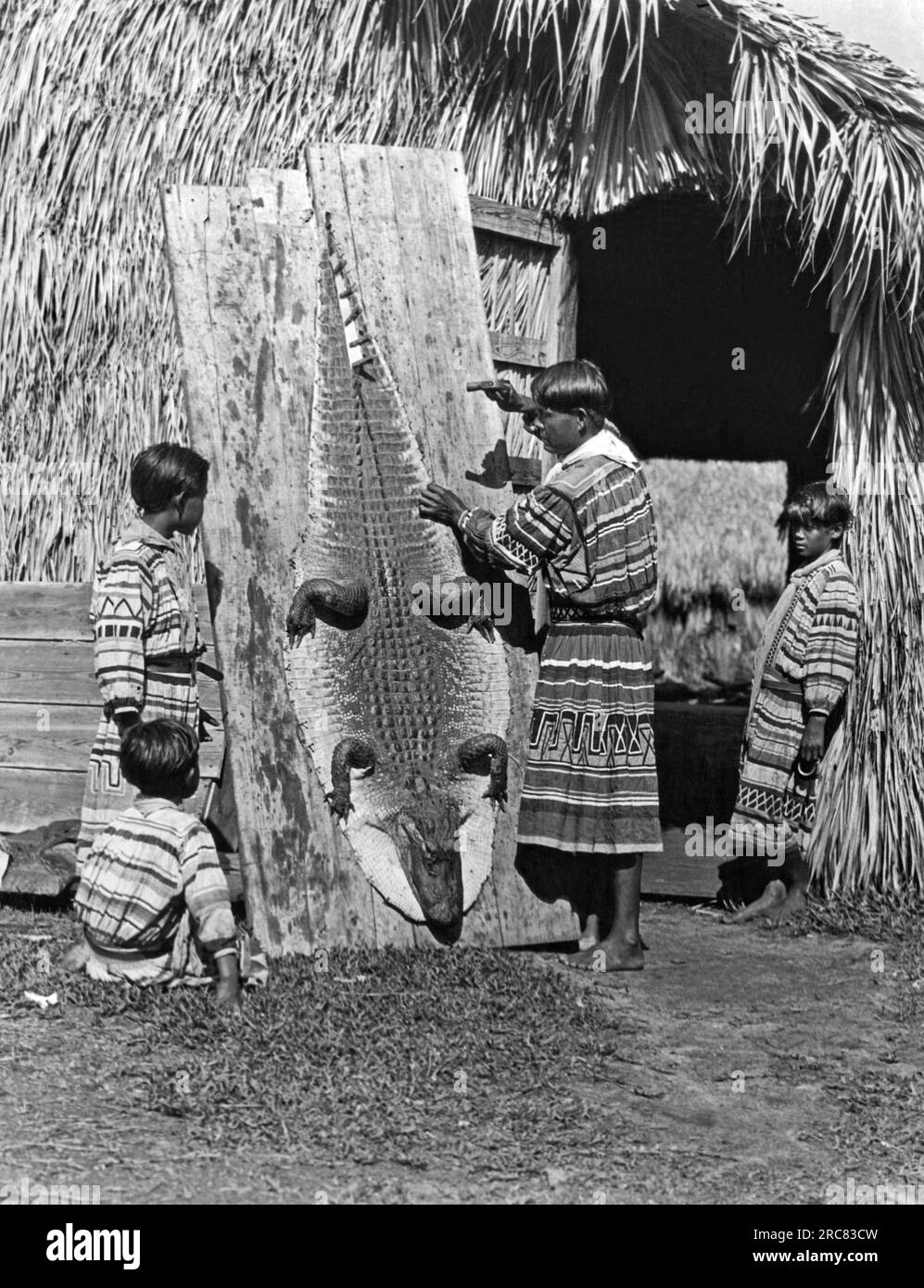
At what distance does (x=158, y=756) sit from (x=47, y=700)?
6.85ft

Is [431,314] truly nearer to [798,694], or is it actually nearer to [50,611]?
[798,694]

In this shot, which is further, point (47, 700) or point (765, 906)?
point (47, 700)

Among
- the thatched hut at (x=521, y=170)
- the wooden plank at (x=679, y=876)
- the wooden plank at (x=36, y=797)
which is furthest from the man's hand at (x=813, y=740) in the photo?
the wooden plank at (x=36, y=797)

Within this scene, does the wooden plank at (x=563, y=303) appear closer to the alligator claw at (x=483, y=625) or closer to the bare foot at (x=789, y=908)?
the alligator claw at (x=483, y=625)

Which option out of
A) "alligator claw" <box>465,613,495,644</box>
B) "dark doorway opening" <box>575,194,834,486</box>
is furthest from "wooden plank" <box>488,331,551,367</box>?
"alligator claw" <box>465,613,495,644</box>

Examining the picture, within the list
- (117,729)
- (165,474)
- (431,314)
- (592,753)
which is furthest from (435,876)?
(431,314)

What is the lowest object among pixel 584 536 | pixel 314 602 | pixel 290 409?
pixel 314 602

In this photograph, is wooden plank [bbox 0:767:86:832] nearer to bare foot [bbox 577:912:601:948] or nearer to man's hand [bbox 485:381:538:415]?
bare foot [bbox 577:912:601:948]

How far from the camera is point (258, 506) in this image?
4590 millimetres

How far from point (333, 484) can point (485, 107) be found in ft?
5.98

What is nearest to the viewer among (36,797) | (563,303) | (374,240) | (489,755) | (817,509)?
(489,755)

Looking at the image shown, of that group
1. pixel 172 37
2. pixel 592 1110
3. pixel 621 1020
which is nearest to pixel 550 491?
pixel 621 1020

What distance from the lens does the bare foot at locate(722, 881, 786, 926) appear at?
5.65m
